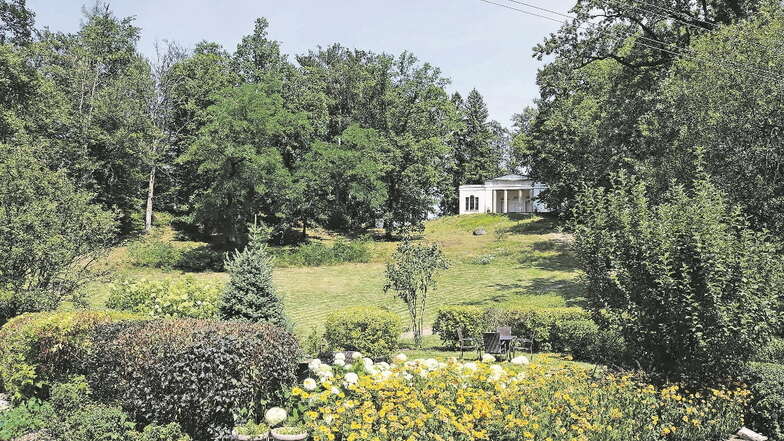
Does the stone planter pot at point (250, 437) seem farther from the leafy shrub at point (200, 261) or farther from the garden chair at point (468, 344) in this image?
the leafy shrub at point (200, 261)

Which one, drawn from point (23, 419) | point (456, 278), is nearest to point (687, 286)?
point (23, 419)

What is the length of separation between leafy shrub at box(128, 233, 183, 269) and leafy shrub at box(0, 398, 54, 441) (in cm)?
1950

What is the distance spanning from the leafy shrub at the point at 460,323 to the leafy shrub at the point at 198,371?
7.20 metres

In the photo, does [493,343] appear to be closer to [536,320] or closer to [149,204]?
[536,320]

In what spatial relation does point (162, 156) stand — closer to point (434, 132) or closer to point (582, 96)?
point (434, 132)

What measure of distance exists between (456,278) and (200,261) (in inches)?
503

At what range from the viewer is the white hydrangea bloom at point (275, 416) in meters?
5.79

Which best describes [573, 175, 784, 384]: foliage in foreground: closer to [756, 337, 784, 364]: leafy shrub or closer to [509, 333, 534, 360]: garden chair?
[756, 337, 784, 364]: leafy shrub

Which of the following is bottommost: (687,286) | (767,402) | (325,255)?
(767,402)

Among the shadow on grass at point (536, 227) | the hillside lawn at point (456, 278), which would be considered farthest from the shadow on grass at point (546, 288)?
the shadow on grass at point (536, 227)

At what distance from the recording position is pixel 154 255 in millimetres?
26750

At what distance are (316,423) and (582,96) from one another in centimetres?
3256

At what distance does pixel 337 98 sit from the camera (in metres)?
44.2

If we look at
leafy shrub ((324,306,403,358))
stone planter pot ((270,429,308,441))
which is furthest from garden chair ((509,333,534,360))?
stone planter pot ((270,429,308,441))
